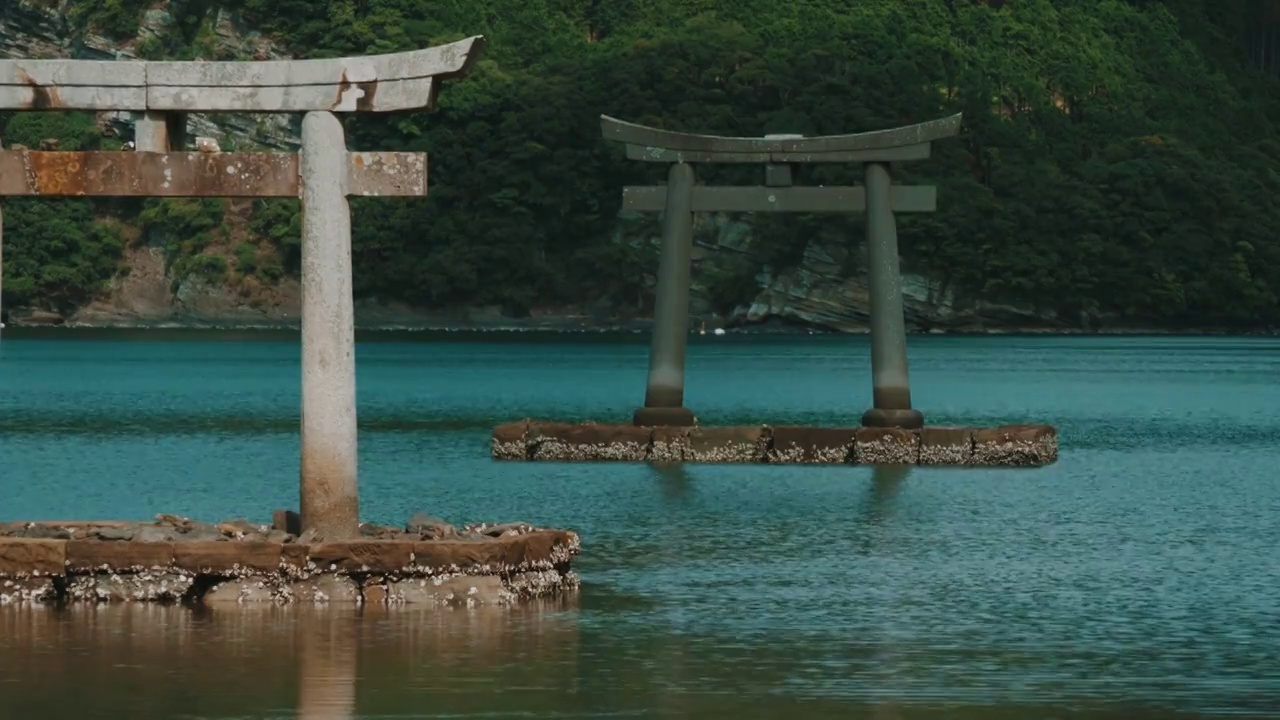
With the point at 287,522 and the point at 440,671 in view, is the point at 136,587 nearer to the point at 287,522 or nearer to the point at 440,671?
the point at 287,522

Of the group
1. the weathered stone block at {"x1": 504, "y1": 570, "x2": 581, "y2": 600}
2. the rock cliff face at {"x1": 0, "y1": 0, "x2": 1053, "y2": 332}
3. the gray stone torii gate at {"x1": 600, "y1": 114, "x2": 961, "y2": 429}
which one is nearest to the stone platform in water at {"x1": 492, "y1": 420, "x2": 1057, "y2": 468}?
the gray stone torii gate at {"x1": 600, "y1": 114, "x2": 961, "y2": 429}

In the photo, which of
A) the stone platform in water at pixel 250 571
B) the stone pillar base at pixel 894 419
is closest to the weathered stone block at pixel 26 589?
the stone platform in water at pixel 250 571

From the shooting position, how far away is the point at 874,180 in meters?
38.0

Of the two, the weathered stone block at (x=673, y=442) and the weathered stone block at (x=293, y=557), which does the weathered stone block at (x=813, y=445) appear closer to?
the weathered stone block at (x=673, y=442)

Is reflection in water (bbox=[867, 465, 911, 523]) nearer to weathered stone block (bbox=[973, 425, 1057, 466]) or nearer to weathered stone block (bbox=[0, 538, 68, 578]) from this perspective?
weathered stone block (bbox=[973, 425, 1057, 466])

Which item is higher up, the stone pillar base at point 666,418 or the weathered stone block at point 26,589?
the stone pillar base at point 666,418

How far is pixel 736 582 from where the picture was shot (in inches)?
930

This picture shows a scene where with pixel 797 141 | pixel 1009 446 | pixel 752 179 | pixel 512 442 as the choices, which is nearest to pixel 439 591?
pixel 797 141

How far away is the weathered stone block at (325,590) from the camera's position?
19562 mm

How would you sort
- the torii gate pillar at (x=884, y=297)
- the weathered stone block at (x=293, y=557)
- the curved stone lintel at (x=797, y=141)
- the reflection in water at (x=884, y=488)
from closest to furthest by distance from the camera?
the weathered stone block at (x=293, y=557), the reflection in water at (x=884, y=488), the curved stone lintel at (x=797, y=141), the torii gate pillar at (x=884, y=297)

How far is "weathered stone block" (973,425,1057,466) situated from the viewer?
129 ft

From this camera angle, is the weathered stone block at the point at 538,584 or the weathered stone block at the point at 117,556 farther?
the weathered stone block at the point at 538,584

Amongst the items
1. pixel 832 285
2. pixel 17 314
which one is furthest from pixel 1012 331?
pixel 17 314

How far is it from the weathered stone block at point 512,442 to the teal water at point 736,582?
920 mm
